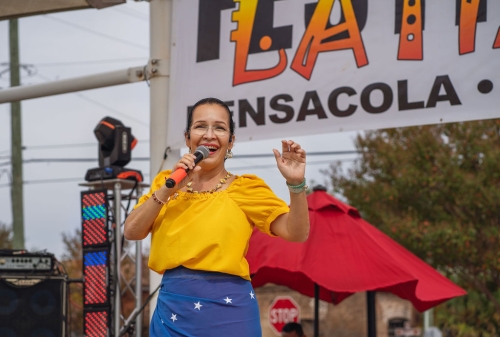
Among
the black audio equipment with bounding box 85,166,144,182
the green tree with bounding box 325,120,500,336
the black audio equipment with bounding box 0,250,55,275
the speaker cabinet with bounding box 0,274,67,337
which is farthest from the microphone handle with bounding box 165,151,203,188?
the green tree with bounding box 325,120,500,336

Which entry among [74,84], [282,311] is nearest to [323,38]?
[74,84]

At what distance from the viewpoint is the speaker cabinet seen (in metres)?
5.58

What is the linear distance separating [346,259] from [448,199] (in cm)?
686

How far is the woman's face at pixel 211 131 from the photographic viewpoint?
2850 mm

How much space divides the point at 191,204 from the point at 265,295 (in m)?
19.0

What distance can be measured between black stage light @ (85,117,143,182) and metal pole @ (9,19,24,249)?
7054 millimetres

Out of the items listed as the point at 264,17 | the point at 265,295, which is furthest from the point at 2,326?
the point at 265,295

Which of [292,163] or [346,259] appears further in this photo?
[346,259]

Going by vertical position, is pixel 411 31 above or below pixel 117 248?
above

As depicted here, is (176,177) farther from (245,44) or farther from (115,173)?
(115,173)

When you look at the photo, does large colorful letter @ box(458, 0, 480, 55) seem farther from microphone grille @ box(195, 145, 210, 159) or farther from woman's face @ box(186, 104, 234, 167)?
microphone grille @ box(195, 145, 210, 159)

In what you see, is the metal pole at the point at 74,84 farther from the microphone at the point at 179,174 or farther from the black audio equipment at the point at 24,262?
the microphone at the point at 179,174

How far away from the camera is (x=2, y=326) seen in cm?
554

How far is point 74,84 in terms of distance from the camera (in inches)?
247
